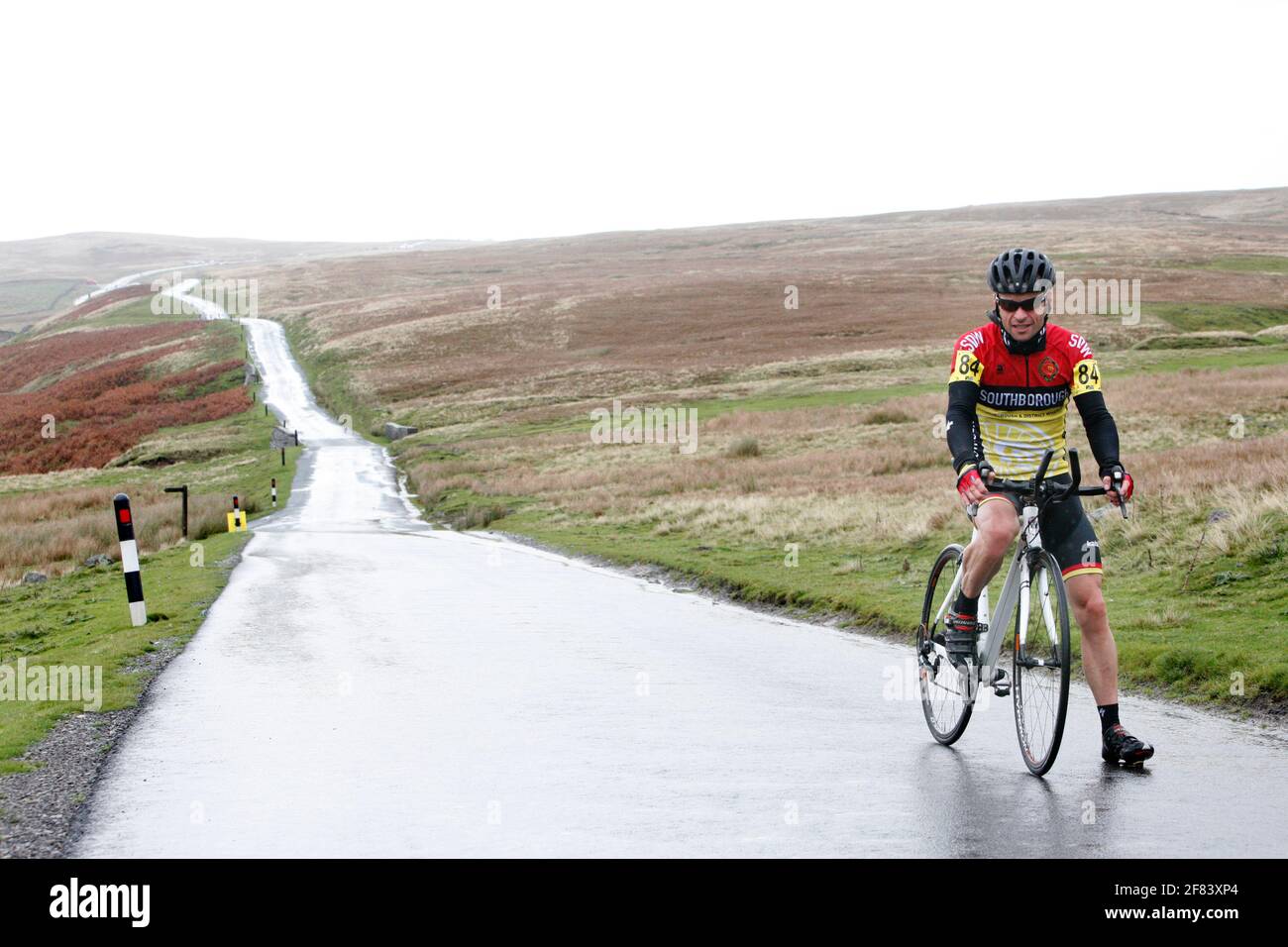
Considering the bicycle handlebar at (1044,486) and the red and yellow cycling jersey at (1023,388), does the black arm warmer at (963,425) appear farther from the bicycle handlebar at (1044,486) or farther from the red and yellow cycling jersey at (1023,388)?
the bicycle handlebar at (1044,486)

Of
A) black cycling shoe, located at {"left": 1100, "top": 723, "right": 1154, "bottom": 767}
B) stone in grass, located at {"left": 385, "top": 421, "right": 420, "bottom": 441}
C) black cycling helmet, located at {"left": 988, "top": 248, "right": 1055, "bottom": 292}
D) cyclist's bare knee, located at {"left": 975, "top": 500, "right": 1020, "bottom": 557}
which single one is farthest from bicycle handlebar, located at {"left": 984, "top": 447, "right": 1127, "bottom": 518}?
stone in grass, located at {"left": 385, "top": 421, "right": 420, "bottom": 441}

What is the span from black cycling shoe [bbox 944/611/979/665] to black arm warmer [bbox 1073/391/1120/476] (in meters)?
1.26

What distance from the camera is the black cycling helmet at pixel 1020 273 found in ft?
23.6

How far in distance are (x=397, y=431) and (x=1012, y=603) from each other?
186ft

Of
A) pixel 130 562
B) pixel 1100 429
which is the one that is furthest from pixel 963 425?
pixel 130 562

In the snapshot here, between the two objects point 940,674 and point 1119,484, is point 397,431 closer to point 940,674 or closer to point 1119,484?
point 940,674

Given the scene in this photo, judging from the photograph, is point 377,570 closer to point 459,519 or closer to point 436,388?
point 459,519

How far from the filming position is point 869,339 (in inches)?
3027

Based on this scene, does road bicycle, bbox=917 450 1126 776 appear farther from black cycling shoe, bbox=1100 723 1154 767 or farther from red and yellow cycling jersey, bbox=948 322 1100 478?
black cycling shoe, bbox=1100 723 1154 767

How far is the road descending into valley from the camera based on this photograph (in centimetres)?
599

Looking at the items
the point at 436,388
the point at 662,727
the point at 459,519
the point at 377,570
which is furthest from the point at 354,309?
the point at 662,727

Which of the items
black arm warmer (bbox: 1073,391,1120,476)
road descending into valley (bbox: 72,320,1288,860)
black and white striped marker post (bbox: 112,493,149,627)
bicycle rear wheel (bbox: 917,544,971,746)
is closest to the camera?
road descending into valley (bbox: 72,320,1288,860)

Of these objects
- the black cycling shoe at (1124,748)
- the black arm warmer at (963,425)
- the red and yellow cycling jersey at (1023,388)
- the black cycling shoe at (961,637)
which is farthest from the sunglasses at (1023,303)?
the black cycling shoe at (1124,748)
